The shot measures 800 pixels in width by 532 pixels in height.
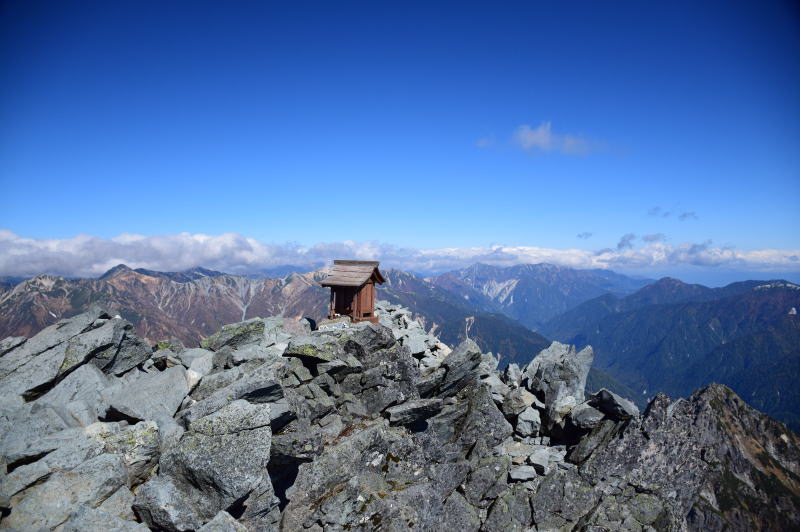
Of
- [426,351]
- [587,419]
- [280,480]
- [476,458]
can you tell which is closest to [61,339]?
[280,480]

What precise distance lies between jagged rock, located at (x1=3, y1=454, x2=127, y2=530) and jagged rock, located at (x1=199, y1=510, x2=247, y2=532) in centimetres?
312

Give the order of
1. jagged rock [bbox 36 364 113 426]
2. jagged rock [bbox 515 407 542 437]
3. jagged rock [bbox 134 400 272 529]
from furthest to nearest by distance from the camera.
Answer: jagged rock [bbox 515 407 542 437] < jagged rock [bbox 36 364 113 426] < jagged rock [bbox 134 400 272 529]

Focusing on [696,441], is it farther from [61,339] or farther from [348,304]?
[61,339]

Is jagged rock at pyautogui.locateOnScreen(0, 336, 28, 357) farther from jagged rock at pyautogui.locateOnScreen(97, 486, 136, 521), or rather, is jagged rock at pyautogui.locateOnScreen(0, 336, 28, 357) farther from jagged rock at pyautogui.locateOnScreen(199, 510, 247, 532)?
jagged rock at pyautogui.locateOnScreen(199, 510, 247, 532)

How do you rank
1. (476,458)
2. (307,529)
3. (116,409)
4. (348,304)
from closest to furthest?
(116,409), (307,529), (476,458), (348,304)

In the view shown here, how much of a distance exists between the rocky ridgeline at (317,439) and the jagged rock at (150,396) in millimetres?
74

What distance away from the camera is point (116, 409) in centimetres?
1419

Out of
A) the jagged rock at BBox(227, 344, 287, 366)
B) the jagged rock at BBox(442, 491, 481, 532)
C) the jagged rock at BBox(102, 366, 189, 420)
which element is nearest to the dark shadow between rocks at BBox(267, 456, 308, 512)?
the jagged rock at BBox(102, 366, 189, 420)

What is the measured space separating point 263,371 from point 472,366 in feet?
39.4

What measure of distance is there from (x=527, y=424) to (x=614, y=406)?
501cm

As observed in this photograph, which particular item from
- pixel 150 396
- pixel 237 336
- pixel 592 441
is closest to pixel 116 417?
pixel 150 396

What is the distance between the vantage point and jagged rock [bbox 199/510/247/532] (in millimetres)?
11023

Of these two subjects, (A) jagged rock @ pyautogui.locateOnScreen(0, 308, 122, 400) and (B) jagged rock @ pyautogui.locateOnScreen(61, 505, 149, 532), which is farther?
(A) jagged rock @ pyautogui.locateOnScreen(0, 308, 122, 400)

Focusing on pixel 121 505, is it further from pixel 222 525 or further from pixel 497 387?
pixel 497 387
